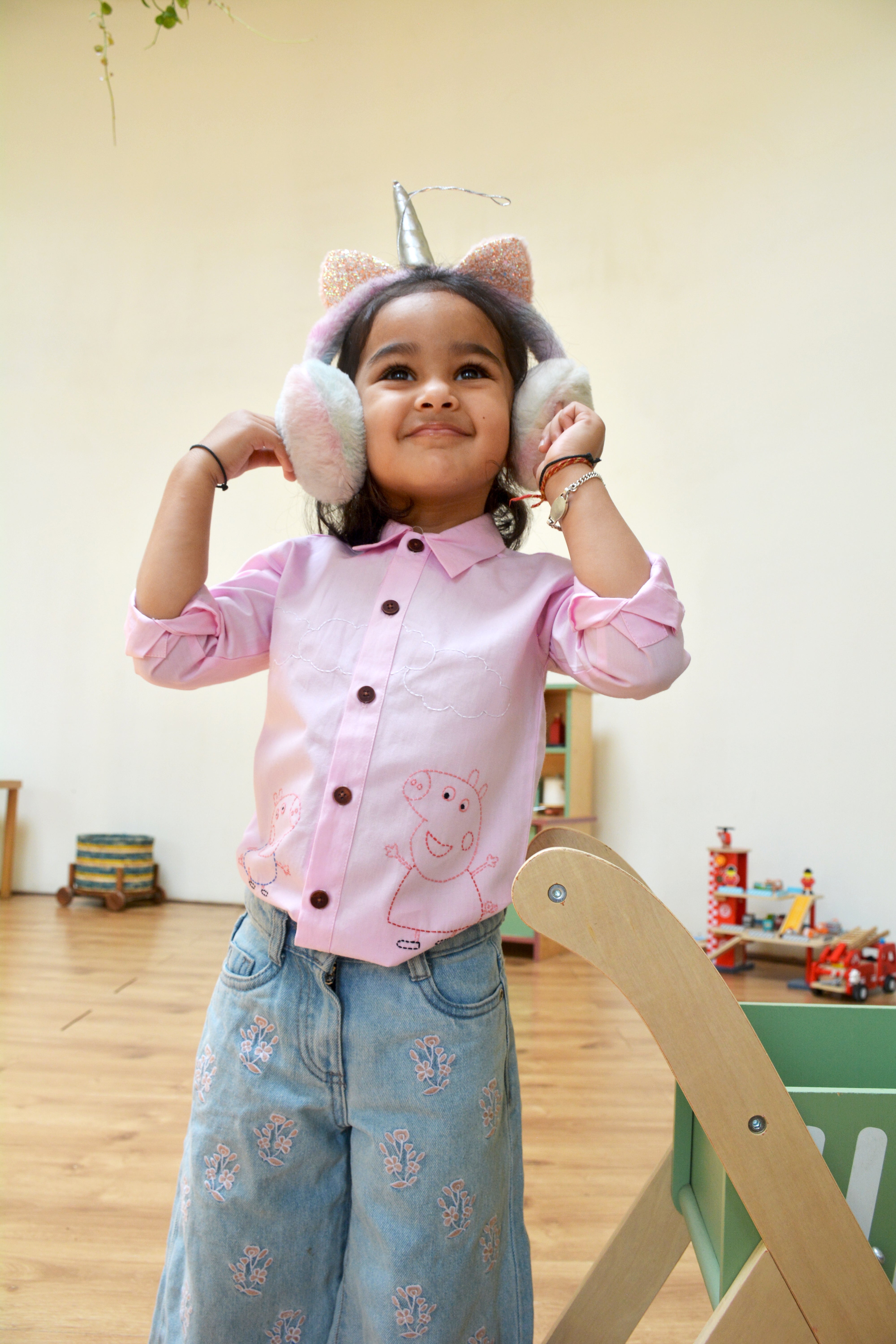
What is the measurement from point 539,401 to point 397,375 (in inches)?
4.6

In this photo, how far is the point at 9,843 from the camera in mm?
3594

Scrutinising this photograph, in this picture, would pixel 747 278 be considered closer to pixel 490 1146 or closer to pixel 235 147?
pixel 235 147

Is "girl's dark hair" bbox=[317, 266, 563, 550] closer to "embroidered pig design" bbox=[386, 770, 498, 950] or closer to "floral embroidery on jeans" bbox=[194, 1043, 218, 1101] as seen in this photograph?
"embroidered pig design" bbox=[386, 770, 498, 950]

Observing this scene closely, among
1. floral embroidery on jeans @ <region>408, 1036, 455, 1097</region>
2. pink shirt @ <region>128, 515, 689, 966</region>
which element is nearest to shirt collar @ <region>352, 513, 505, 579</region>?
pink shirt @ <region>128, 515, 689, 966</region>

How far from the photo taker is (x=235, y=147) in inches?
149

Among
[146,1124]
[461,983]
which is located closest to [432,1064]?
[461,983]

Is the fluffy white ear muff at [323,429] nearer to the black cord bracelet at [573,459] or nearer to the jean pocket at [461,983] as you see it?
the black cord bracelet at [573,459]

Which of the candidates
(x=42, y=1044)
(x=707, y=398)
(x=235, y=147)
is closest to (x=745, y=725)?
(x=707, y=398)

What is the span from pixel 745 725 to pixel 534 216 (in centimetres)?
201

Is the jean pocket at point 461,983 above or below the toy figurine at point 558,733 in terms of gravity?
below

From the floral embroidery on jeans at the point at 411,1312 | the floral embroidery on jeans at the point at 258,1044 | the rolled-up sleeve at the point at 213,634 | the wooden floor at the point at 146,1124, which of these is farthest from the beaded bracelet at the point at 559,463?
the wooden floor at the point at 146,1124

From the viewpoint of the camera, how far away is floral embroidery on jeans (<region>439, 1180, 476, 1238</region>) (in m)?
0.62

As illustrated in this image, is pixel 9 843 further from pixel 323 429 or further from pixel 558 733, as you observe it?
pixel 323 429

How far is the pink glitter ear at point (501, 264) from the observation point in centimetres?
83
